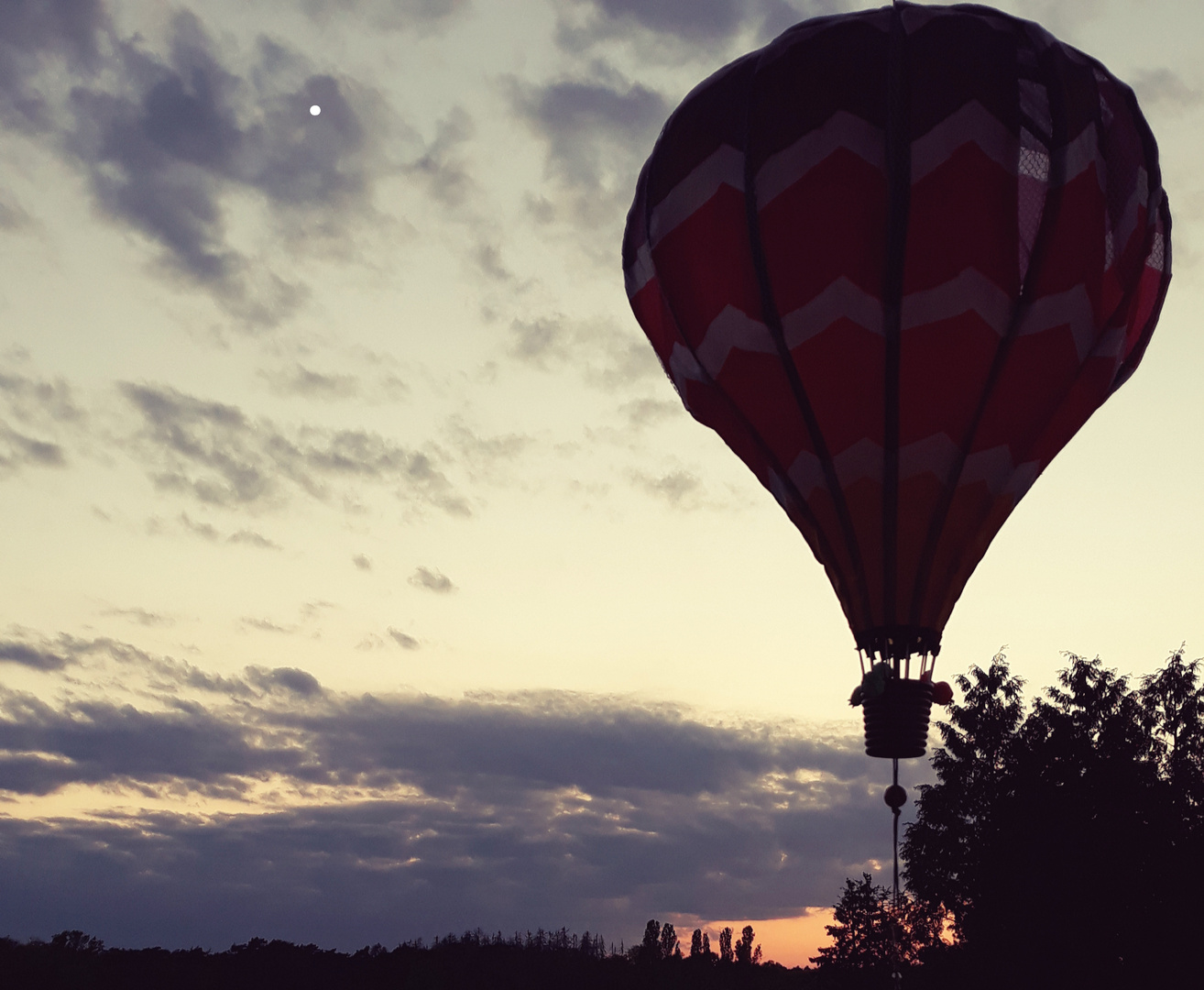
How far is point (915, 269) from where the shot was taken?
14.5 meters

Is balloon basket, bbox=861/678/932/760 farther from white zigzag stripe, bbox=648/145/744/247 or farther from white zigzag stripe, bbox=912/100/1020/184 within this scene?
white zigzag stripe, bbox=648/145/744/247

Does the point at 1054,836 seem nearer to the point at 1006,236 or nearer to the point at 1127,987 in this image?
the point at 1127,987

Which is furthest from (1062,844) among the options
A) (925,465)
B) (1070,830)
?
(925,465)

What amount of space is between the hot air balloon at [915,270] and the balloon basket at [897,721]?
1.98 feet

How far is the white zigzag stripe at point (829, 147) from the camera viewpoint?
14711 millimetres

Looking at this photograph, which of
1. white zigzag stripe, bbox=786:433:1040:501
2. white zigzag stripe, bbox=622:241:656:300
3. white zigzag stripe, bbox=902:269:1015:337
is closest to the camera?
white zigzag stripe, bbox=902:269:1015:337

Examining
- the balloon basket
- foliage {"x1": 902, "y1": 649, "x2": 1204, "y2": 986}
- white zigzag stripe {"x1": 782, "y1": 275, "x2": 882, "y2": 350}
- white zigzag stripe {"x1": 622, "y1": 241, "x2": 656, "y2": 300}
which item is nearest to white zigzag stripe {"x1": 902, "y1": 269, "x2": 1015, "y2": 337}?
white zigzag stripe {"x1": 782, "y1": 275, "x2": 882, "y2": 350}

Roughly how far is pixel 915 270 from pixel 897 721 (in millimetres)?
5330

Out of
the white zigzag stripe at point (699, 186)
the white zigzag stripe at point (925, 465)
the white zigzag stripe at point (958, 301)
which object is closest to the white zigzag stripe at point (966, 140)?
the white zigzag stripe at point (958, 301)

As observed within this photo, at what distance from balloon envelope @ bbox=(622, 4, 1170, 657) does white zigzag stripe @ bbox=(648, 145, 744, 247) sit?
0.03 m

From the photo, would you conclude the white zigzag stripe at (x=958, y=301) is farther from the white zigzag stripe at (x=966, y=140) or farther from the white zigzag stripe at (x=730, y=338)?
the white zigzag stripe at (x=730, y=338)

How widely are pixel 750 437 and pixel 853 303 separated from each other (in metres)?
2.25

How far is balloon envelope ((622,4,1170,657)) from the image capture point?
1448 cm

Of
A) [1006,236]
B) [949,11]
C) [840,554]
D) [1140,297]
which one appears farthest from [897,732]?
[949,11]
